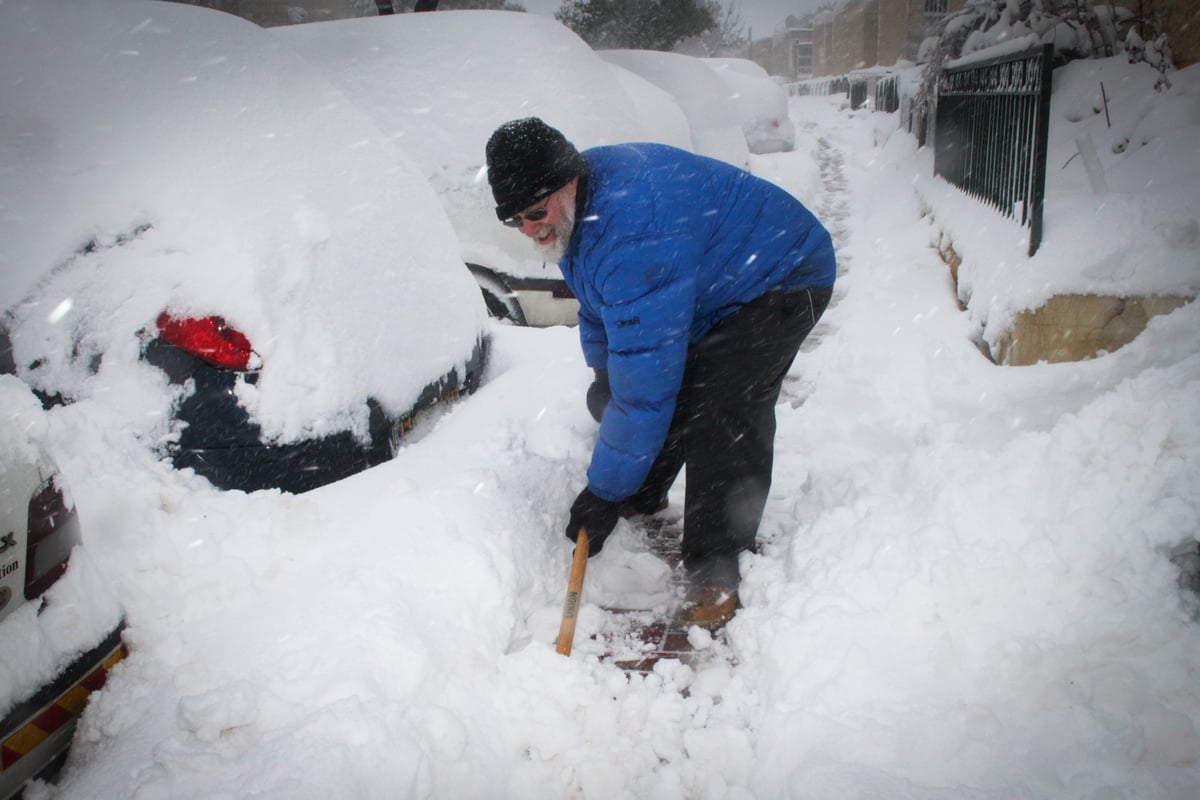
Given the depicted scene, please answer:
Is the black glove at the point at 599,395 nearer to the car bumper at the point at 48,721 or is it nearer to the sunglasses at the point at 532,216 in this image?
the sunglasses at the point at 532,216

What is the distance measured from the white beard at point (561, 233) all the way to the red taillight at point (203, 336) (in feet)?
3.24

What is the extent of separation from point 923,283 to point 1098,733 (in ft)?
13.9

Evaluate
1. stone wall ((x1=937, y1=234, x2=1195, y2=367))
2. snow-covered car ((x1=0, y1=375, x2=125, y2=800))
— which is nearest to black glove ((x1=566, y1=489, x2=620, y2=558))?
snow-covered car ((x1=0, y1=375, x2=125, y2=800))

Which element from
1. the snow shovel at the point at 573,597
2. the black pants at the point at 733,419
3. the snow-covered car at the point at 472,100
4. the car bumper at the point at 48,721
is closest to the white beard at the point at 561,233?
the black pants at the point at 733,419

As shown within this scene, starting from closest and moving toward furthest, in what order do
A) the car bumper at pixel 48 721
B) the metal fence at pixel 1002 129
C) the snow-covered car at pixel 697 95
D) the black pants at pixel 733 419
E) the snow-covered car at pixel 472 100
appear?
the car bumper at pixel 48 721, the black pants at pixel 733 419, the metal fence at pixel 1002 129, the snow-covered car at pixel 472 100, the snow-covered car at pixel 697 95

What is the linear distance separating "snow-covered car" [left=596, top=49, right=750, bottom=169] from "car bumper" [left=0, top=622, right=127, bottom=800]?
27.3ft

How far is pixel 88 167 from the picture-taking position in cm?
238

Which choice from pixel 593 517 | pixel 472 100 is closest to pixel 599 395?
pixel 593 517

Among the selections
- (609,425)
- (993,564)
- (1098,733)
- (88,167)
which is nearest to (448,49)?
(88,167)

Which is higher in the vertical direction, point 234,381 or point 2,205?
point 2,205

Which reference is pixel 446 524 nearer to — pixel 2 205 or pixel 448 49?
pixel 2 205

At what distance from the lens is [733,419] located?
8.02 ft

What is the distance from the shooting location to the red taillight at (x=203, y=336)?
2156 mm

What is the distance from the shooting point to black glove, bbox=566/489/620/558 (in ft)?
8.05
